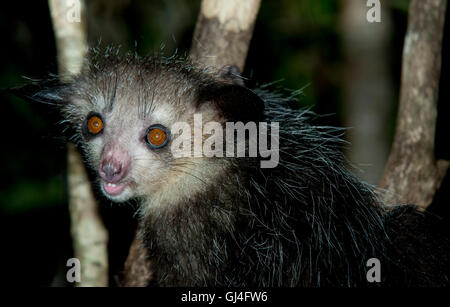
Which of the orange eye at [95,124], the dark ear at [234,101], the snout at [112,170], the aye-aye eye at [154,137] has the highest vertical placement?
the dark ear at [234,101]

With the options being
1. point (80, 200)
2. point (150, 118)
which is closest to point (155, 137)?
point (150, 118)

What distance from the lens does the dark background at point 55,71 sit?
516 cm

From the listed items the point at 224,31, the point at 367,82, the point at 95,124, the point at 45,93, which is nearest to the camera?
the point at 95,124

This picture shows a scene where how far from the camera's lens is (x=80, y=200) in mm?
3396

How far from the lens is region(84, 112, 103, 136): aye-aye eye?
121 inches

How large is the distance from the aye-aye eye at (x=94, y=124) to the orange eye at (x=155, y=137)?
1.06ft

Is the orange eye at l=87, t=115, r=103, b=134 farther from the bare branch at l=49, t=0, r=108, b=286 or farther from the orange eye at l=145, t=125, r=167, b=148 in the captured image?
the bare branch at l=49, t=0, r=108, b=286

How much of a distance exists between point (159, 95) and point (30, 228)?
3.45 metres

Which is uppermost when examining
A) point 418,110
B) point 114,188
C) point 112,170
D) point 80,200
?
point 418,110

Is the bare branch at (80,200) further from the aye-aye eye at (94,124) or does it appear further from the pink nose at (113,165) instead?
the pink nose at (113,165)

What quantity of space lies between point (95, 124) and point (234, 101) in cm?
87

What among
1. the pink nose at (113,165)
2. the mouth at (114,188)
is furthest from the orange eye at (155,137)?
the mouth at (114,188)

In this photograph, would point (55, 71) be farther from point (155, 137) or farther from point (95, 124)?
point (155, 137)

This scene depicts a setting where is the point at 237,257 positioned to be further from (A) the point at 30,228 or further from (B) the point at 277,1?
(B) the point at 277,1
